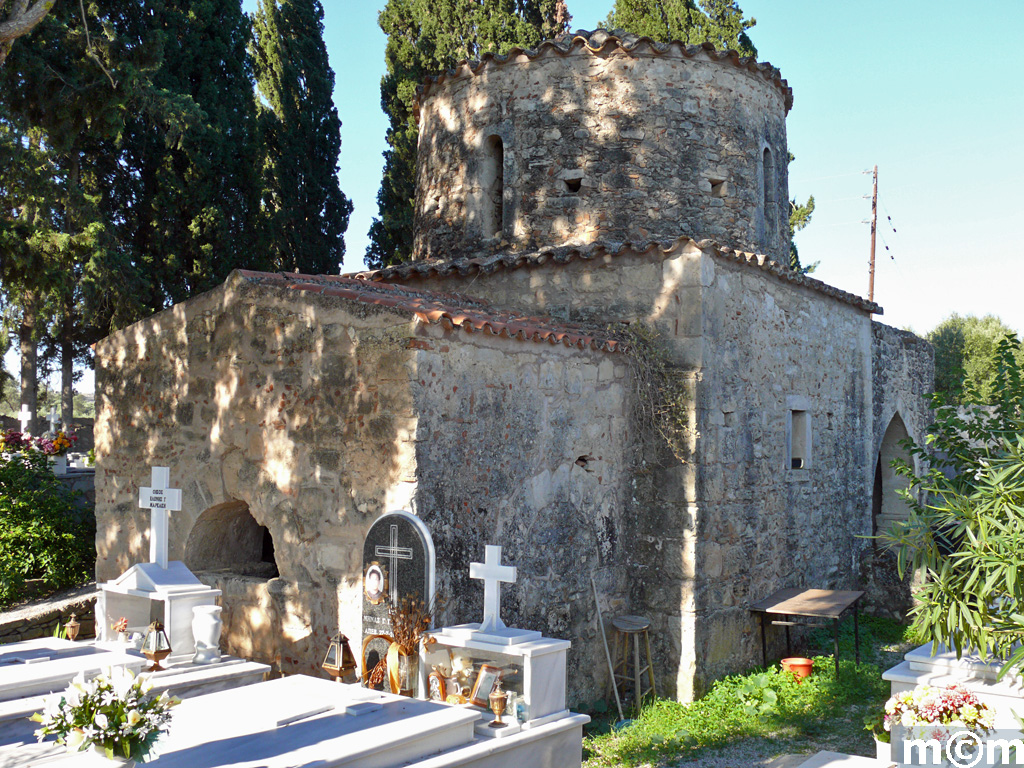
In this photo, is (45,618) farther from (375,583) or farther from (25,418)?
(25,418)

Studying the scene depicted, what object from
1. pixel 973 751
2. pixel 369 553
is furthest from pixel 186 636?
pixel 973 751

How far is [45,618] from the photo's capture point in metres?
8.98

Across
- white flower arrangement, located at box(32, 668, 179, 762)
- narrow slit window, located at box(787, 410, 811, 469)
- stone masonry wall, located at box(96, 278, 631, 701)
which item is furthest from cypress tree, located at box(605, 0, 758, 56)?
white flower arrangement, located at box(32, 668, 179, 762)

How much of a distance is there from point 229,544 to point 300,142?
1115cm

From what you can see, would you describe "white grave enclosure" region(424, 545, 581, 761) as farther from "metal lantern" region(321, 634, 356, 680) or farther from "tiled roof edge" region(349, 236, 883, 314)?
"tiled roof edge" region(349, 236, 883, 314)

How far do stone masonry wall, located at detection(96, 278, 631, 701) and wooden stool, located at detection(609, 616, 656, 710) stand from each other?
0.30 m

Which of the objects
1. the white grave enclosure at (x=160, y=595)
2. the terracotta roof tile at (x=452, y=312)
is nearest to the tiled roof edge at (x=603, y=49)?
the terracotta roof tile at (x=452, y=312)

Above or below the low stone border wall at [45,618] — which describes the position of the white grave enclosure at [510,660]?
above

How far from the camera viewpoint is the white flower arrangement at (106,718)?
381 cm

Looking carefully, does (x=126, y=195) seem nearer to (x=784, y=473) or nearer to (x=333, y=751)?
(x=784, y=473)

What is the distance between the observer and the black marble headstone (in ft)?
19.0

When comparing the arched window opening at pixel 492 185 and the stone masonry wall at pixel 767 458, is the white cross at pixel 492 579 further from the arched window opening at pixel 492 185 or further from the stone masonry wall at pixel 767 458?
the arched window opening at pixel 492 185

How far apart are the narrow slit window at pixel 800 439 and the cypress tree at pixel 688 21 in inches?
345

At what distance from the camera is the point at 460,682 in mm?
5379
